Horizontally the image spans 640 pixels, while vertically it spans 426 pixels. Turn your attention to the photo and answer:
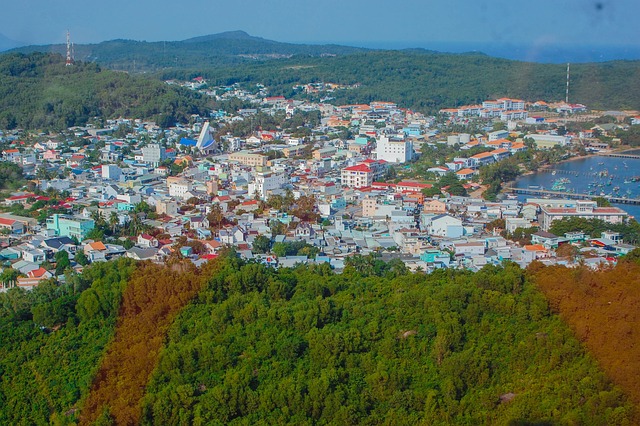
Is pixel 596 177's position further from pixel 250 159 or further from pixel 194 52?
pixel 194 52

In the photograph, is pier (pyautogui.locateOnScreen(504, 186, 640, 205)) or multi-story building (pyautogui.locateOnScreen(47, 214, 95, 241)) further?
pier (pyautogui.locateOnScreen(504, 186, 640, 205))

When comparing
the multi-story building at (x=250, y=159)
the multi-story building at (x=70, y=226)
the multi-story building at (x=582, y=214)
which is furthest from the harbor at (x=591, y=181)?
the multi-story building at (x=70, y=226)

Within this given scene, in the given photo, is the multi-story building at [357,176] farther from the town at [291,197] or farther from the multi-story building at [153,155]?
the multi-story building at [153,155]

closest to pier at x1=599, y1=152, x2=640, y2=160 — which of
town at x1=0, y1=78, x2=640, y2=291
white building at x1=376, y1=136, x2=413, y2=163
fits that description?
town at x1=0, y1=78, x2=640, y2=291

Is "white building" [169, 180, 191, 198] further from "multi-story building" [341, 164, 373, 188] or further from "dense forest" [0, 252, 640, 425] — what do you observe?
"dense forest" [0, 252, 640, 425]

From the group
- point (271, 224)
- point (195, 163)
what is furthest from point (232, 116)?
point (271, 224)
